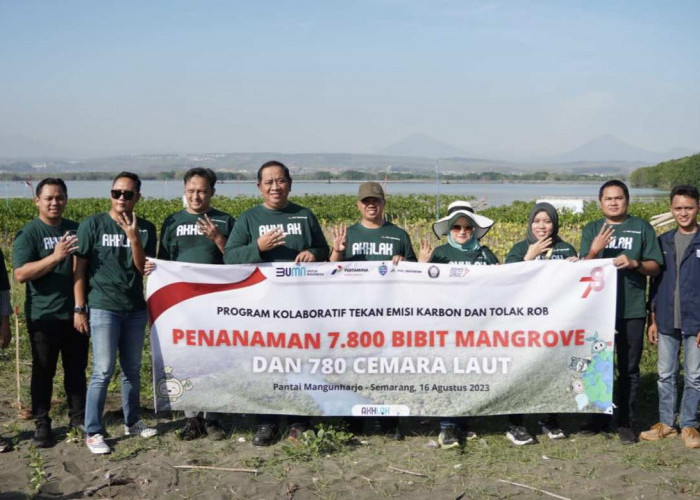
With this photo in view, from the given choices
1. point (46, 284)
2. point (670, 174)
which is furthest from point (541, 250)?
point (670, 174)

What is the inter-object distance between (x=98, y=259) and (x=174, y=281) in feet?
2.06

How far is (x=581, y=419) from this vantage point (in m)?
6.19

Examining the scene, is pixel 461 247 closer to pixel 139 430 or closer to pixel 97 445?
pixel 139 430

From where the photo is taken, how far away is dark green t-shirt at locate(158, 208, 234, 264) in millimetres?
5691

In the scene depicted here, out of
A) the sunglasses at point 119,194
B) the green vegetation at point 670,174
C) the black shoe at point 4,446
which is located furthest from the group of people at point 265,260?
the green vegetation at point 670,174

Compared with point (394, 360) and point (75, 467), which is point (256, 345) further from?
point (75, 467)

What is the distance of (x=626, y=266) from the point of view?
5391 mm

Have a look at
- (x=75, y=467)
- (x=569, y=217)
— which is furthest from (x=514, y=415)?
(x=569, y=217)

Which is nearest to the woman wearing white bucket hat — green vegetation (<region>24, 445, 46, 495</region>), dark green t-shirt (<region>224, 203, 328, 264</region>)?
dark green t-shirt (<region>224, 203, 328, 264</region>)

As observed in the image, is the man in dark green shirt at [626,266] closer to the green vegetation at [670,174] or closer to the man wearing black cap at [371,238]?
the man wearing black cap at [371,238]

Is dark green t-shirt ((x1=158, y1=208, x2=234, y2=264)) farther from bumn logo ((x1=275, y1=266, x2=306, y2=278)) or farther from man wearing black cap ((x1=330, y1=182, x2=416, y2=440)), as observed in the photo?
man wearing black cap ((x1=330, y1=182, x2=416, y2=440))

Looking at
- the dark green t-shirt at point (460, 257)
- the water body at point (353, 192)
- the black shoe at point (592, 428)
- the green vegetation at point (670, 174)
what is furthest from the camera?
the green vegetation at point (670, 174)

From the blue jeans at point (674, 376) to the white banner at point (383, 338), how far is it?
440mm

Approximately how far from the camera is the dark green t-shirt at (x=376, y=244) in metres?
5.59
